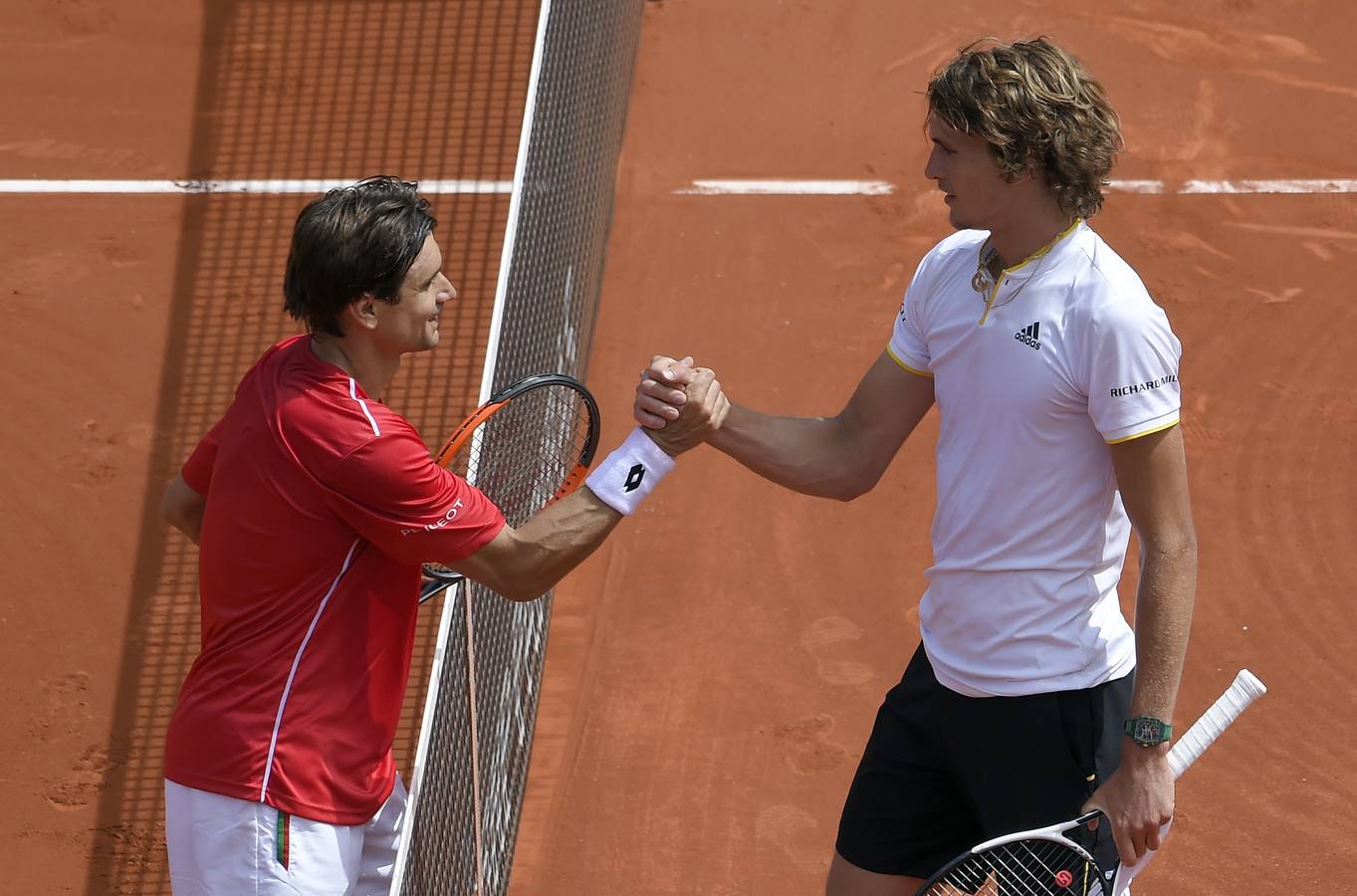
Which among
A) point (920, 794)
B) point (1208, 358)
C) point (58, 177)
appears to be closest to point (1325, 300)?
point (1208, 358)

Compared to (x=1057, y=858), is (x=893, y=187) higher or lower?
higher

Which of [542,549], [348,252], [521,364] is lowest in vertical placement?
[542,549]

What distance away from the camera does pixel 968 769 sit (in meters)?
3.26

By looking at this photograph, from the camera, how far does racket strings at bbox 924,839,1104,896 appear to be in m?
3.07

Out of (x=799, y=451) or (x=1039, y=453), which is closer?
(x=1039, y=453)

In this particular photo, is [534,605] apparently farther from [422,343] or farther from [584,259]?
[422,343]

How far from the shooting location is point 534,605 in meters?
5.34

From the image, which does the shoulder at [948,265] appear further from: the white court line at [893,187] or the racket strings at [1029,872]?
the white court line at [893,187]

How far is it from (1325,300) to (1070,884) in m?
4.52

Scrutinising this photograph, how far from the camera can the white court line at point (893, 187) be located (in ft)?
24.2

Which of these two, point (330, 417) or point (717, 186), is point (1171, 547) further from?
point (717, 186)

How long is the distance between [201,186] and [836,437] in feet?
15.6

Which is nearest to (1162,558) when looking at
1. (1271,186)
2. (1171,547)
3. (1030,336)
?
(1171,547)

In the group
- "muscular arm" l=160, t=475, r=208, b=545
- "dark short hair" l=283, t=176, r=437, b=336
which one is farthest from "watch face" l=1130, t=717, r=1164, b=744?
"muscular arm" l=160, t=475, r=208, b=545
